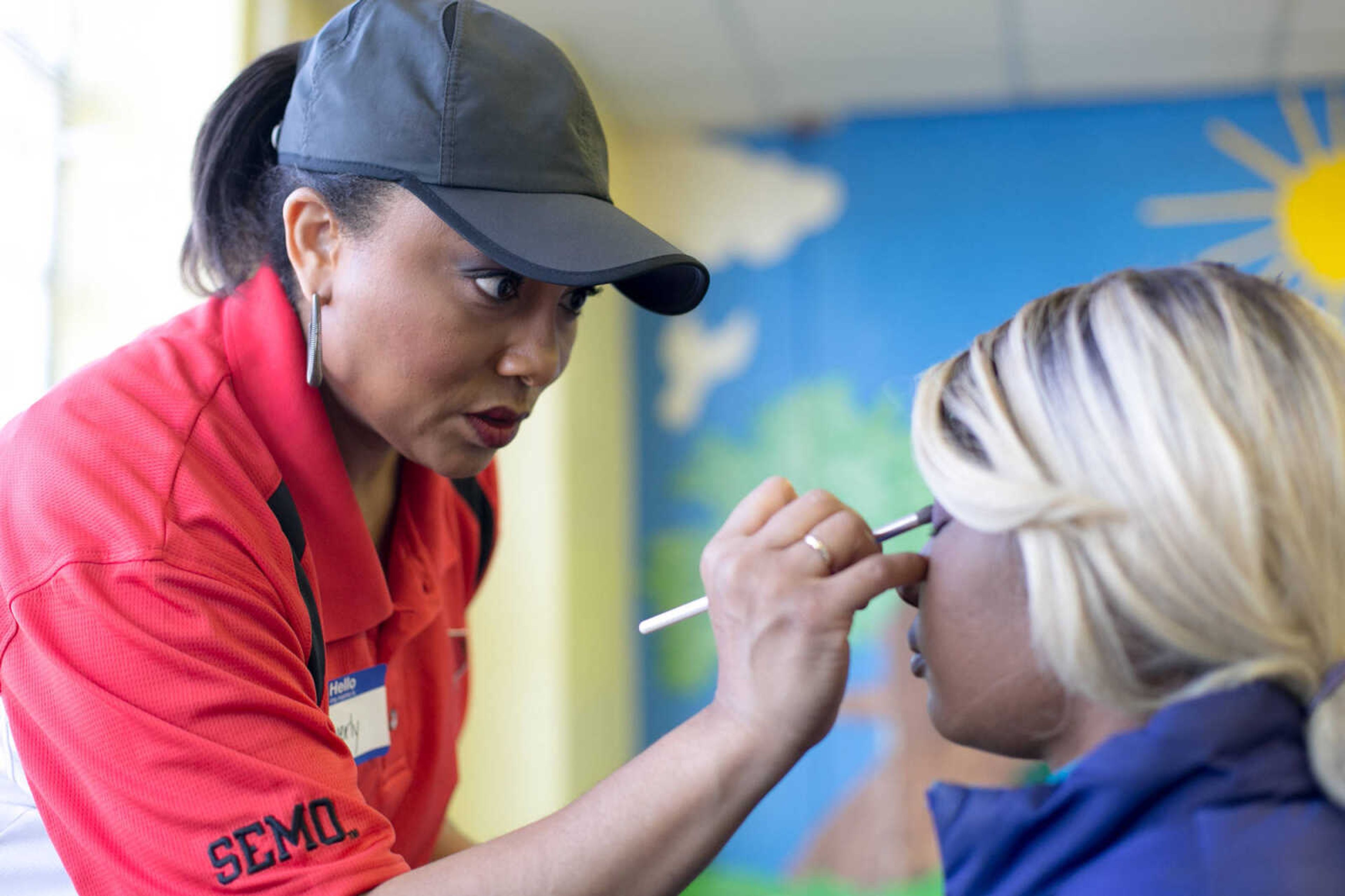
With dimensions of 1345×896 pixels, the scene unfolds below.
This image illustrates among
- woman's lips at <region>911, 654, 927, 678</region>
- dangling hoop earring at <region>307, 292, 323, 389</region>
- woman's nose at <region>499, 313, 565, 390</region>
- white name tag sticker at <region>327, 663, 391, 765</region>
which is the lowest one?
woman's lips at <region>911, 654, 927, 678</region>

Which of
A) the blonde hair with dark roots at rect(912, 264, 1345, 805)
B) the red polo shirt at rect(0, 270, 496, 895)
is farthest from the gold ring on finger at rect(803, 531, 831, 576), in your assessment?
the red polo shirt at rect(0, 270, 496, 895)

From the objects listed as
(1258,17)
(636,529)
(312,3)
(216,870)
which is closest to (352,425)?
(216,870)

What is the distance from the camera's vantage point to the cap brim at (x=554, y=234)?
3.49ft

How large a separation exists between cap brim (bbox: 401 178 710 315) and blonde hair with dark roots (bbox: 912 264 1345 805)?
1.27ft

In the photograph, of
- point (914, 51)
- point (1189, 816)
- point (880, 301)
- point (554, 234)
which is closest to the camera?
point (1189, 816)

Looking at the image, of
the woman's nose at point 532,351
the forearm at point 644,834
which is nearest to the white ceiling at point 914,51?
the woman's nose at point 532,351

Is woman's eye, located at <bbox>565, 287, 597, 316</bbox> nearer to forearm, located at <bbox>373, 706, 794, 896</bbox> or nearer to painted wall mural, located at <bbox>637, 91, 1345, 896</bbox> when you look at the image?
forearm, located at <bbox>373, 706, 794, 896</bbox>

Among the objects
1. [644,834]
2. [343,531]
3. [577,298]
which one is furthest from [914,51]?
[644,834]

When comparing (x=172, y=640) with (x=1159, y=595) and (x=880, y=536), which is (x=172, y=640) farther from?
(x=1159, y=595)

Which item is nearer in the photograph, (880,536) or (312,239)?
(880,536)

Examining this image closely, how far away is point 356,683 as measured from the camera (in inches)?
49.1

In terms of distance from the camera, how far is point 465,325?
1146 millimetres

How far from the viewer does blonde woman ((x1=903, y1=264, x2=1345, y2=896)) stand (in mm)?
769

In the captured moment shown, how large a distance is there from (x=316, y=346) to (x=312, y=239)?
0.35ft
